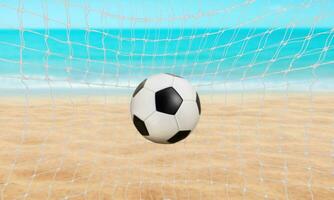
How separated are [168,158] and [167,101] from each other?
2.93 feet

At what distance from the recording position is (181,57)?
84.3ft

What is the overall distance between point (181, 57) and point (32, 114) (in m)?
19.4

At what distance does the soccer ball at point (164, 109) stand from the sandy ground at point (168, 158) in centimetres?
42

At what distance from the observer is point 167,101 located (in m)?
3.58

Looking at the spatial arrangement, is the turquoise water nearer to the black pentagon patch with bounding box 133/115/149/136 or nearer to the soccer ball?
the soccer ball

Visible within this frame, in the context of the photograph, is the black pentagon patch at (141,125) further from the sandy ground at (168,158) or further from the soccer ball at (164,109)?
the sandy ground at (168,158)

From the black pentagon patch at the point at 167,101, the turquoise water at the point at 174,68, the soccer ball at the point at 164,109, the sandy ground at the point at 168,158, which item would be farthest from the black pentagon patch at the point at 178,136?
the turquoise water at the point at 174,68

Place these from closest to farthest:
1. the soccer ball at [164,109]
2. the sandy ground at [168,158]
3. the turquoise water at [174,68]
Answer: the sandy ground at [168,158]
the soccer ball at [164,109]
the turquoise water at [174,68]

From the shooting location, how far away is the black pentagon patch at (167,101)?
11.7ft

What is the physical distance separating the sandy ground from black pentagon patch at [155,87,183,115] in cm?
61

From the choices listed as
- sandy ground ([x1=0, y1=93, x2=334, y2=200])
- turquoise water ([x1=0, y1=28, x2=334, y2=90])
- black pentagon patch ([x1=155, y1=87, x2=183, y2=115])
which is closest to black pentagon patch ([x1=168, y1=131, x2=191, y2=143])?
black pentagon patch ([x1=155, y1=87, x2=183, y2=115])

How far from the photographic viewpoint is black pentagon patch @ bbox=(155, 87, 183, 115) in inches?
140

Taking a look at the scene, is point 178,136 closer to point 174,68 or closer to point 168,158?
point 168,158

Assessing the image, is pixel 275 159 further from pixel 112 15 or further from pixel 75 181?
pixel 112 15
